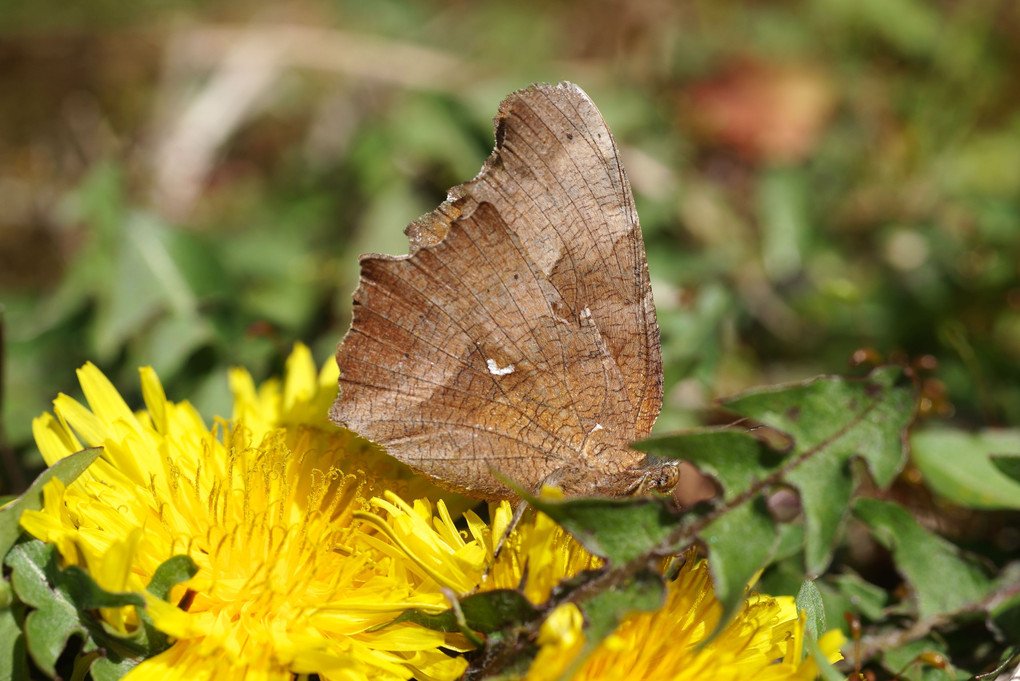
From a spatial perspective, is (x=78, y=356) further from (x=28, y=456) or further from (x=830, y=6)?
(x=830, y=6)

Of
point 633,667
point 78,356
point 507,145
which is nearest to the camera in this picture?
point 633,667

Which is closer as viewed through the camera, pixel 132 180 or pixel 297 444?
pixel 297 444

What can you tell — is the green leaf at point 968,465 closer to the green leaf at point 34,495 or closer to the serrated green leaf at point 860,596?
the serrated green leaf at point 860,596

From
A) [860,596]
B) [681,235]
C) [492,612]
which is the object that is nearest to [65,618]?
[492,612]

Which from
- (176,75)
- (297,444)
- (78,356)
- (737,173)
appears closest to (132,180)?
(176,75)

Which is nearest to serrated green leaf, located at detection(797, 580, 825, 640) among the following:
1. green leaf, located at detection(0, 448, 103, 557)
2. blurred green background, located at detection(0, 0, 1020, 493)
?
blurred green background, located at detection(0, 0, 1020, 493)

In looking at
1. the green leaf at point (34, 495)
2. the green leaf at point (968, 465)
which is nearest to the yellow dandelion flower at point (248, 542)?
the green leaf at point (34, 495)
